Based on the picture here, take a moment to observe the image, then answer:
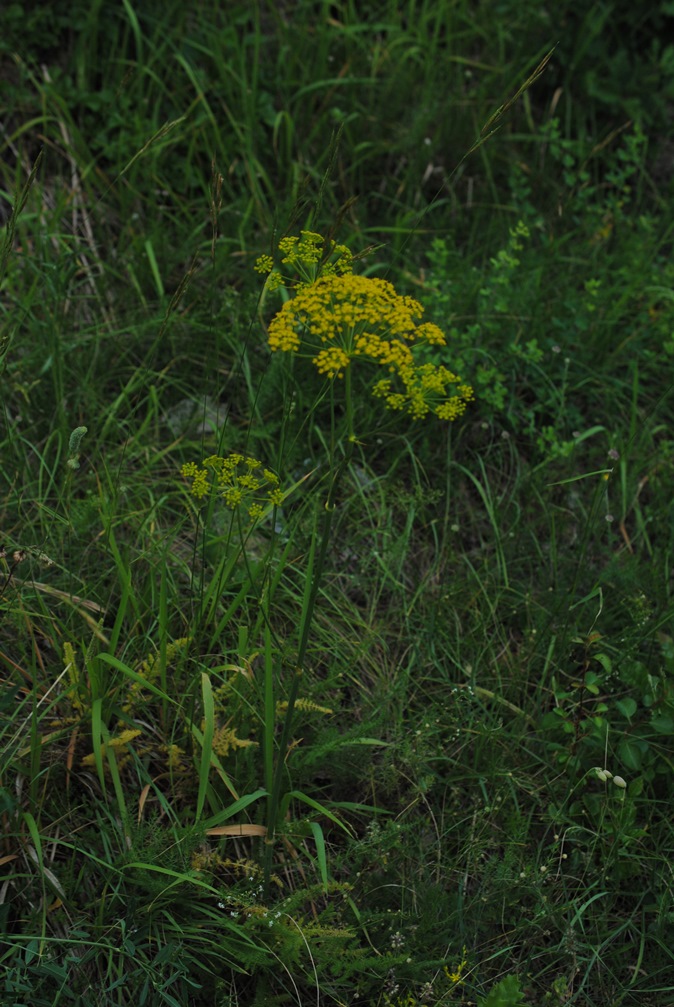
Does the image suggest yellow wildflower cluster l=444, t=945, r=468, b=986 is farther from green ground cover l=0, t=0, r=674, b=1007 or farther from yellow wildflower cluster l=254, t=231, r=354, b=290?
yellow wildflower cluster l=254, t=231, r=354, b=290

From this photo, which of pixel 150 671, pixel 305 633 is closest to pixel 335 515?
pixel 150 671

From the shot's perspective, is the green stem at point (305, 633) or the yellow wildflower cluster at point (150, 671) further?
the yellow wildflower cluster at point (150, 671)

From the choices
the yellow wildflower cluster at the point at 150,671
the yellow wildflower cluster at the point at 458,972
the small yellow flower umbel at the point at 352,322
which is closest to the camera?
the small yellow flower umbel at the point at 352,322

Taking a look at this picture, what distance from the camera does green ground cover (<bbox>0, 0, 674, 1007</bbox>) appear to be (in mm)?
1971

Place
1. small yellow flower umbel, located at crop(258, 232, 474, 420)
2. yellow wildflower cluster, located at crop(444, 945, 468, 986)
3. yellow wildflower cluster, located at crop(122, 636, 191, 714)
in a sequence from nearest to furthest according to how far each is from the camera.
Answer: small yellow flower umbel, located at crop(258, 232, 474, 420) < yellow wildflower cluster, located at crop(444, 945, 468, 986) < yellow wildflower cluster, located at crop(122, 636, 191, 714)

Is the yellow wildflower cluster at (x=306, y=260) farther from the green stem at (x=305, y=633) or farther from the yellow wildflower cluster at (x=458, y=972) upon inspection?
the yellow wildflower cluster at (x=458, y=972)

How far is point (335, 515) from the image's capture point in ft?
9.05

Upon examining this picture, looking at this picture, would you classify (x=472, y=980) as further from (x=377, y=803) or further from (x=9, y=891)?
(x=9, y=891)

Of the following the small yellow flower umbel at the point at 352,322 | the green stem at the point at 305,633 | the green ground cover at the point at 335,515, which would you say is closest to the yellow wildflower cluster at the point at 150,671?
the green ground cover at the point at 335,515

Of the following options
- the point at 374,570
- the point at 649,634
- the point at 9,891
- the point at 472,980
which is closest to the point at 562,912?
the point at 472,980

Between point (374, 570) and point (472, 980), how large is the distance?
1.12m

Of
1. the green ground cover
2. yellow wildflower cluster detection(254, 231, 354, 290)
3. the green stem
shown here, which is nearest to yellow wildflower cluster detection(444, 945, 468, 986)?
the green ground cover

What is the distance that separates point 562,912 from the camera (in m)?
2.16

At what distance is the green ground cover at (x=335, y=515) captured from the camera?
1971 mm
